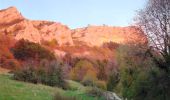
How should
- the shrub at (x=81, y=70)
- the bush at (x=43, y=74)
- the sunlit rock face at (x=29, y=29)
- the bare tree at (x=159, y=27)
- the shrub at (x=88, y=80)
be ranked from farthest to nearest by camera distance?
the sunlit rock face at (x=29, y=29), the shrub at (x=81, y=70), the shrub at (x=88, y=80), the bush at (x=43, y=74), the bare tree at (x=159, y=27)

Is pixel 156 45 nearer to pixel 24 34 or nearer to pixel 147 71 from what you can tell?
pixel 147 71

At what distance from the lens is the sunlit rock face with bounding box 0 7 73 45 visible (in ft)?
413

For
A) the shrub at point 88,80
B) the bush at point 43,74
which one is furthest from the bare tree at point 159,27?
the shrub at point 88,80

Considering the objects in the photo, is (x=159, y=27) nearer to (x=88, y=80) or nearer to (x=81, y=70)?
(x=88, y=80)

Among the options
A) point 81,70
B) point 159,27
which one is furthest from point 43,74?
point 81,70

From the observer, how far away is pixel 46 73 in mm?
41531

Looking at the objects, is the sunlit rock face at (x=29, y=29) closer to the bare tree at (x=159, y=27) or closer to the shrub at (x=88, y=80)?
the shrub at (x=88, y=80)

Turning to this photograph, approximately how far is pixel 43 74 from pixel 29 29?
287ft

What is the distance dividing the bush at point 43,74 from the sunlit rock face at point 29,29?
74454 millimetres

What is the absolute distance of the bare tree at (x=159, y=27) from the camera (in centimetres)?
2780

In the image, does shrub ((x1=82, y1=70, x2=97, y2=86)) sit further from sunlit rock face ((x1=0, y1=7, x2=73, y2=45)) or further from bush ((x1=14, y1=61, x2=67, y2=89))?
sunlit rock face ((x1=0, y1=7, x2=73, y2=45))

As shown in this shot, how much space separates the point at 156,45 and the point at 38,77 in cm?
1506

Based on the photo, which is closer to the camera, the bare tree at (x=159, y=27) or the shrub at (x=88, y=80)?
the bare tree at (x=159, y=27)

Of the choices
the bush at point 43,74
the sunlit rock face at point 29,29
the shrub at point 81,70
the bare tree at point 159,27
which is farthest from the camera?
the sunlit rock face at point 29,29
